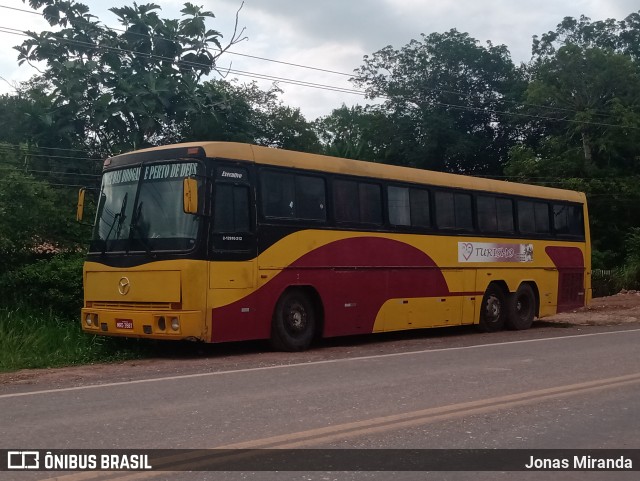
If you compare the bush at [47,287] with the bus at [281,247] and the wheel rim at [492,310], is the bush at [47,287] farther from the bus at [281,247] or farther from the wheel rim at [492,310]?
the wheel rim at [492,310]

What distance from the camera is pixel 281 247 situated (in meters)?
14.2

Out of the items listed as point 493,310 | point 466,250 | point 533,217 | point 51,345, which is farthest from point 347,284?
point 533,217

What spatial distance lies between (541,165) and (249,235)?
112ft

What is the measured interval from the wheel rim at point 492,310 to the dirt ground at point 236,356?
0.39 metres

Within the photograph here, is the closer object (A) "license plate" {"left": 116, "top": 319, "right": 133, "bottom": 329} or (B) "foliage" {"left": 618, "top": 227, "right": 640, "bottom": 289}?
(A) "license plate" {"left": 116, "top": 319, "right": 133, "bottom": 329}

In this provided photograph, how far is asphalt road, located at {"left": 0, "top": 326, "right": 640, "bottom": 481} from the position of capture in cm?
696

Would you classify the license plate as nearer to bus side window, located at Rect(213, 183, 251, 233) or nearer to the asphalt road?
the asphalt road

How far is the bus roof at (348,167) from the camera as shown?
13.6m

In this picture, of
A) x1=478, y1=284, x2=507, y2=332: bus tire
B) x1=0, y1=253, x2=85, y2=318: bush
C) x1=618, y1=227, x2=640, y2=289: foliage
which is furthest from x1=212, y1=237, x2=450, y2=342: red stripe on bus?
x1=618, y1=227, x2=640, y2=289: foliage

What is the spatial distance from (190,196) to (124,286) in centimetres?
214

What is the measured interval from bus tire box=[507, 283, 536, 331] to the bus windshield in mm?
9437

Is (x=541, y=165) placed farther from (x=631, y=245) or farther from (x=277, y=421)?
(x=277, y=421)

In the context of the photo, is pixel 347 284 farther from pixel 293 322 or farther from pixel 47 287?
pixel 47 287

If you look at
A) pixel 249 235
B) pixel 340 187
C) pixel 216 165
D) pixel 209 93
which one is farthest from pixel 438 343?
pixel 209 93
